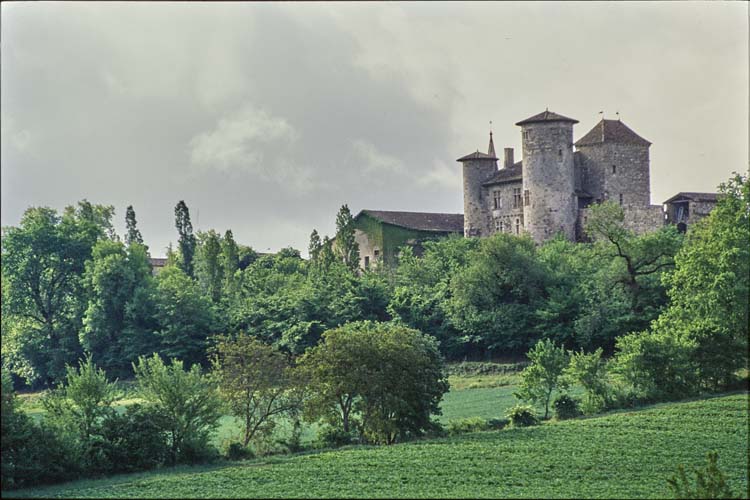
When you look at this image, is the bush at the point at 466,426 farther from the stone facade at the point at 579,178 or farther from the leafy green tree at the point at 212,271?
the leafy green tree at the point at 212,271

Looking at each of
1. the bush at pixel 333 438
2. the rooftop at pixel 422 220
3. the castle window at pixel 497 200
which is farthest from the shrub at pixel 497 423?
the rooftop at pixel 422 220

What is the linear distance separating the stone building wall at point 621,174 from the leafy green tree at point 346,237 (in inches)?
606

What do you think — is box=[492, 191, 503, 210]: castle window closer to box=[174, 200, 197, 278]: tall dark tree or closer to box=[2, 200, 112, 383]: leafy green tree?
box=[174, 200, 197, 278]: tall dark tree

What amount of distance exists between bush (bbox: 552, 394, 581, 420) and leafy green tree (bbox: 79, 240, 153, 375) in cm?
2906

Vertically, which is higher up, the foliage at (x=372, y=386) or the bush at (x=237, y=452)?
the foliage at (x=372, y=386)

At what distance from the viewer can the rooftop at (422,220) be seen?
82688 mm

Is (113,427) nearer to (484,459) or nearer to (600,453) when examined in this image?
(484,459)

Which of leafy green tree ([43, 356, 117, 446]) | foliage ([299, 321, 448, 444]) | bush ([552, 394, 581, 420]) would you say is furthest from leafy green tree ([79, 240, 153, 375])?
bush ([552, 394, 581, 420])

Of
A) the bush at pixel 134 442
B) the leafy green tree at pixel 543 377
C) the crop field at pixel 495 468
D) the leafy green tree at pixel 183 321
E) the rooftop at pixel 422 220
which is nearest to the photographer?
the crop field at pixel 495 468

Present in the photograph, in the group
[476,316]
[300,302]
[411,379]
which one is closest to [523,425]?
[411,379]

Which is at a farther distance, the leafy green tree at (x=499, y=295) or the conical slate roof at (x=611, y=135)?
the conical slate roof at (x=611, y=135)

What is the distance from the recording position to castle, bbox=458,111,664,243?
74.9 meters

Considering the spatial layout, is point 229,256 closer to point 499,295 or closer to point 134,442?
point 499,295

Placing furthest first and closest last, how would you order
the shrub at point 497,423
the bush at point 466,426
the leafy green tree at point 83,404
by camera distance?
the shrub at point 497,423, the bush at point 466,426, the leafy green tree at point 83,404
